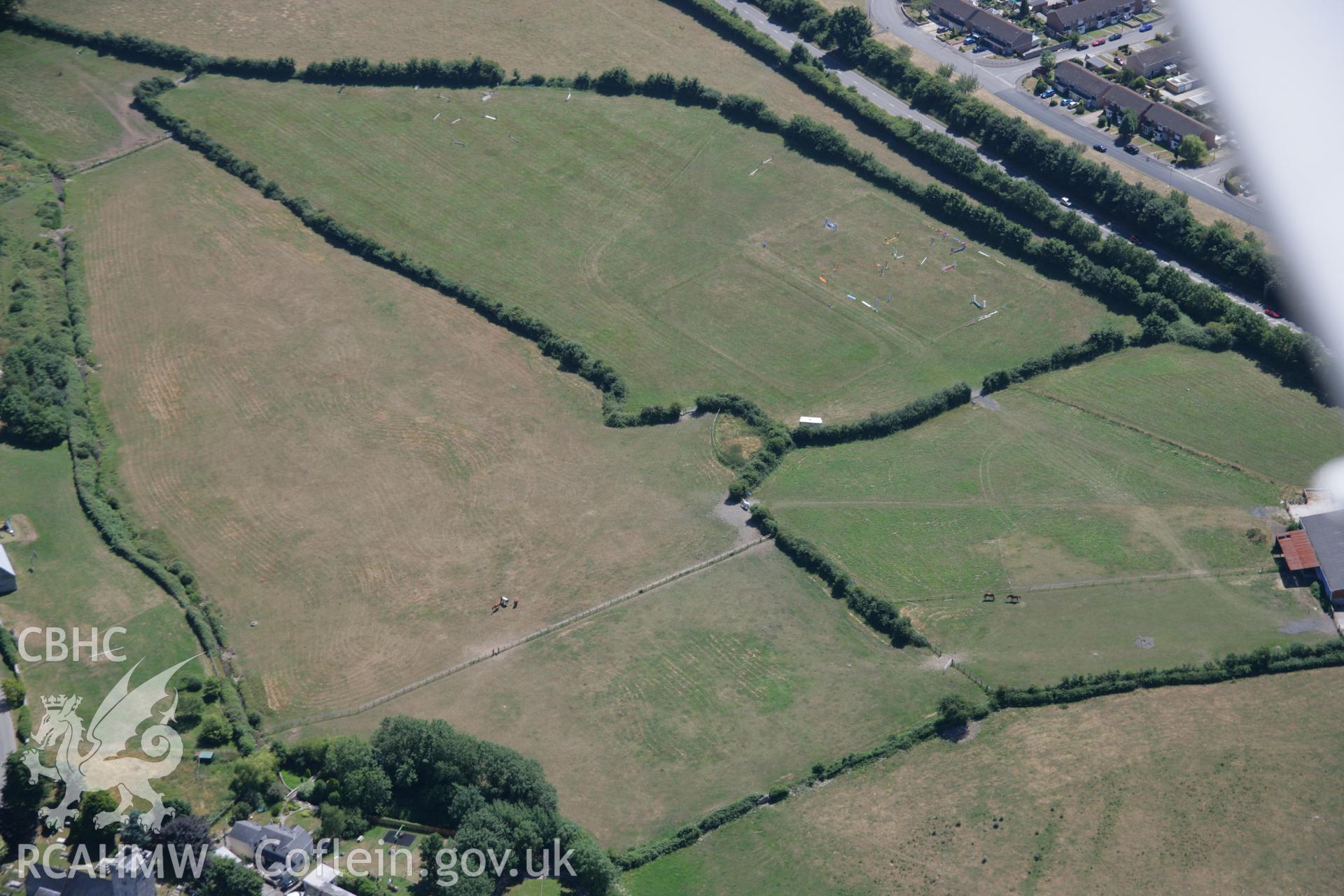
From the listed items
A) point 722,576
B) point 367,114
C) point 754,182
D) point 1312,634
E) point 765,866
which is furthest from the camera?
point 367,114

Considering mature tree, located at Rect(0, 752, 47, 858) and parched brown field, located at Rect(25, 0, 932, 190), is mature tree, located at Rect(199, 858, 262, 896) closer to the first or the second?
mature tree, located at Rect(0, 752, 47, 858)

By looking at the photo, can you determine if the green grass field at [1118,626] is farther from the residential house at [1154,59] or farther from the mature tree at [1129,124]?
the residential house at [1154,59]

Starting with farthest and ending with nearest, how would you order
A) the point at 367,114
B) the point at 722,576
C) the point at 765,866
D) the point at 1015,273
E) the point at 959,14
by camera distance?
1. the point at 959,14
2. the point at 367,114
3. the point at 1015,273
4. the point at 722,576
5. the point at 765,866

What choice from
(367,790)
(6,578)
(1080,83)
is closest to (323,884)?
(367,790)

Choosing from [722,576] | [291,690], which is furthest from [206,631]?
[722,576]

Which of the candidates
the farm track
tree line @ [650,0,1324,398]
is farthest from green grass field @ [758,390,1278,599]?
tree line @ [650,0,1324,398]

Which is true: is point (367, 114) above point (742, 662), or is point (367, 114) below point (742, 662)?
above

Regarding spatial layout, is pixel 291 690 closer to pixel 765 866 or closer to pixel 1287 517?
pixel 765 866

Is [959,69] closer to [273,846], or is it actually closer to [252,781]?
[252,781]
